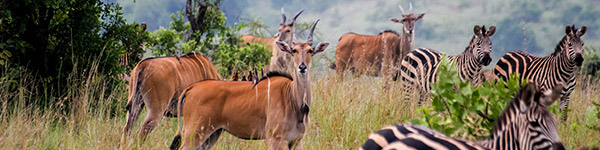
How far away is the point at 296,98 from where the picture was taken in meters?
5.62

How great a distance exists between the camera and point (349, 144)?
22.0ft

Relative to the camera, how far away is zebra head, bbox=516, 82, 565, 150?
278 cm

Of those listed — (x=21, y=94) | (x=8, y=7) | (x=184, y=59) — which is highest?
(x=8, y=7)

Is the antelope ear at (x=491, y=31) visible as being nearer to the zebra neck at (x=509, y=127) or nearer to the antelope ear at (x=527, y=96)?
the zebra neck at (x=509, y=127)

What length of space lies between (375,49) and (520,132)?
39.7ft

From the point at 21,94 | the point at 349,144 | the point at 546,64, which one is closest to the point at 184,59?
the point at 21,94

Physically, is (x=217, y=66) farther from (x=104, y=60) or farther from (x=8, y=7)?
(x=8, y=7)

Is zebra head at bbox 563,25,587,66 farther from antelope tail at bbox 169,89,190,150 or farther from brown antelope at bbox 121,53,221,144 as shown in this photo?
antelope tail at bbox 169,89,190,150

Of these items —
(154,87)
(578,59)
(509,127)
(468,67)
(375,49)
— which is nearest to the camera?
(509,127)

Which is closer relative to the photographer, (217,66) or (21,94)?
(21,94)

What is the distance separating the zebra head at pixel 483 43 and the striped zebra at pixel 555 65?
1.19ft

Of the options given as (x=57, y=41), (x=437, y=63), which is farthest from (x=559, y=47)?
(x=57, y=41)

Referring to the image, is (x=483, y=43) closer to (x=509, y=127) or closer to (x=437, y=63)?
(x=437, y=63)

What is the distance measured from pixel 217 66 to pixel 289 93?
5978mm
